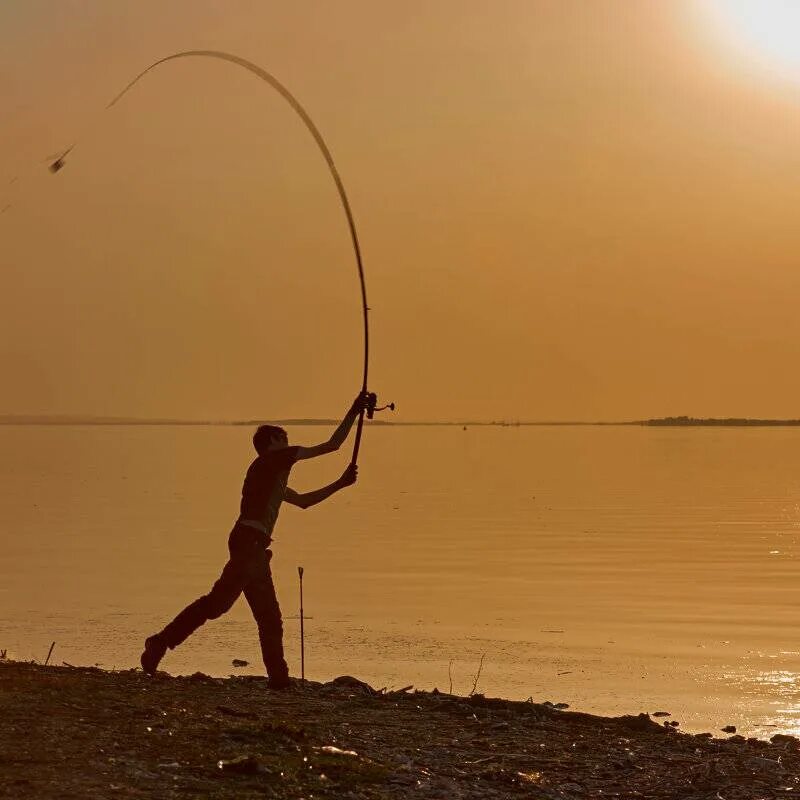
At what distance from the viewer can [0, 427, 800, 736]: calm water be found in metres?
15.5

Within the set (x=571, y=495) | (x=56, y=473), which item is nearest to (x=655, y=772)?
(x=571, y=495)

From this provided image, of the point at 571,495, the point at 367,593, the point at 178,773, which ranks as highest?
the point at 571,495

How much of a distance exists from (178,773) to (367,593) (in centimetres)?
1479

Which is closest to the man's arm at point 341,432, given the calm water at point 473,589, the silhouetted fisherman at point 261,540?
the silhouetted fisherman at point 261,540

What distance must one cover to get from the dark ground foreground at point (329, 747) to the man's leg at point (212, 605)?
1.11 ft

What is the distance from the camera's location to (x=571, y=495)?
171ft

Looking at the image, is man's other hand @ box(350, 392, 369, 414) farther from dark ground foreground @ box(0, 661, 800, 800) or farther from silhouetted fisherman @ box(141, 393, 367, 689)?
dark ground foreground @ box(0, 661, 800, 800)

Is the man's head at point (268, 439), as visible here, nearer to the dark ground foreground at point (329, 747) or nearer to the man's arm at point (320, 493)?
the man's arm at point (320, 493)

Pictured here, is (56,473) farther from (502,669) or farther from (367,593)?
(502,669)

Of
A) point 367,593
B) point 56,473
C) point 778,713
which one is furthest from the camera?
point 56,473

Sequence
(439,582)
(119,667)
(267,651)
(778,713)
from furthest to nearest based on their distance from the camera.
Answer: (439,582), (119,667), (778,713), (267,651)

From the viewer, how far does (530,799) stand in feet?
28.5

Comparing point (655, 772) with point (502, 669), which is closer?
point (655, 772)

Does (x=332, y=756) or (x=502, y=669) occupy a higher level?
(x=502, y=669)
